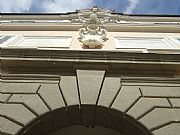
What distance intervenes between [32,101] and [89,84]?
1394mm

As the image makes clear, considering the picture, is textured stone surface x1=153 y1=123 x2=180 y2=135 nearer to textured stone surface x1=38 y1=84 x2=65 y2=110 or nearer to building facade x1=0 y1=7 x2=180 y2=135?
building facade x1=0 y1=7 x2=180 y2=135

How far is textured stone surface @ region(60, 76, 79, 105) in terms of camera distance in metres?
7.56

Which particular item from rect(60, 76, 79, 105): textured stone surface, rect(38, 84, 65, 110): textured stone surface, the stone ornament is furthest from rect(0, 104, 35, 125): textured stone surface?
the stone ornament

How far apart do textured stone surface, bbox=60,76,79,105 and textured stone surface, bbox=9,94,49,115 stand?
57cm

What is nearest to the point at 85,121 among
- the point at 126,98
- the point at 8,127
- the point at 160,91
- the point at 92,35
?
the point at 126,98

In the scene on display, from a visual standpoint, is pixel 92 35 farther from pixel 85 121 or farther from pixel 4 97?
pixel 4 97

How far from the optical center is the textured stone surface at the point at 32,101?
736cm

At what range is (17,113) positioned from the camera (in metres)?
7.25

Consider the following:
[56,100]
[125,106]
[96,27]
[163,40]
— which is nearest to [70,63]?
[56,100]

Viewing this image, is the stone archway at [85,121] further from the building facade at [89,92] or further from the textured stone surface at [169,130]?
the textured stone surface at [169,130]

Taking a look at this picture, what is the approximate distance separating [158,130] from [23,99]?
9.99 ft

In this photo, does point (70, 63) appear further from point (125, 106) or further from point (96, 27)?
point (96, 27)

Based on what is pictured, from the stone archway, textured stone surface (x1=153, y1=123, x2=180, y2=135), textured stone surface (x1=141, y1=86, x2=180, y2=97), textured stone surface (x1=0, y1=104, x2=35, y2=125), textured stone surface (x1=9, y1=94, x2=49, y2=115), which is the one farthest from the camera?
textured stone surface (x1=141, y1=86, x2=180, y2=97)

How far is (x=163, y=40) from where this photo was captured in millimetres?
11906
